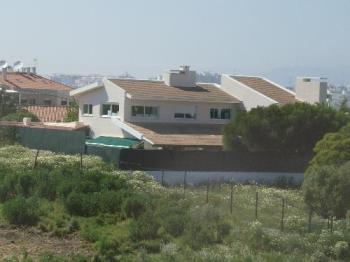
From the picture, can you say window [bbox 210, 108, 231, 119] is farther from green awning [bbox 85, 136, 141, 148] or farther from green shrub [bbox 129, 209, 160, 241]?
green shrub [bbox 129, 209, 160, 241]

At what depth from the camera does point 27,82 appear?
318 ft

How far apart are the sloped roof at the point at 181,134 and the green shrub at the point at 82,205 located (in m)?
20.5

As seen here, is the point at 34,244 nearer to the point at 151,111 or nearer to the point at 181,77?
the point at 151,111

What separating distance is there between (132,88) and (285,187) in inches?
589

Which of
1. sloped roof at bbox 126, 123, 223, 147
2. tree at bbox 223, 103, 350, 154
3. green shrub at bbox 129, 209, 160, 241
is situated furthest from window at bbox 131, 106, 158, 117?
green shrub at bbox 129, 209, 160, 241

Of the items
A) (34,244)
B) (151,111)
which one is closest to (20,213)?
(34,244)

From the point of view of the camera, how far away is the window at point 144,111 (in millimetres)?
53562

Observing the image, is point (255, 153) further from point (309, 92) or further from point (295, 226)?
point (295, 226)

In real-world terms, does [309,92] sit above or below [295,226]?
above

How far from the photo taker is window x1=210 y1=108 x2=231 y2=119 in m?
56.7

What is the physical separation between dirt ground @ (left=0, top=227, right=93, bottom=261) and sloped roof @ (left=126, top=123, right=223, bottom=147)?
76.7ft

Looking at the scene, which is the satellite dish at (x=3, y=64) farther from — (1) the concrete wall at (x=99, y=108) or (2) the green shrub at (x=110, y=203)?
(2) the green shrub at (x=110, y=203)

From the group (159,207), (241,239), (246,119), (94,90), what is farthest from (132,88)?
(241,239)

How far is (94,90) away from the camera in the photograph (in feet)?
186
